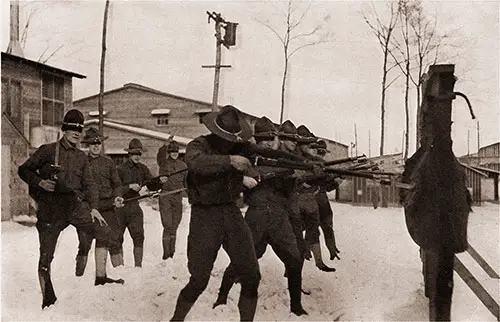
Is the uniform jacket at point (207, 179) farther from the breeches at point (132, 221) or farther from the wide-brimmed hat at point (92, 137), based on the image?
the breeches at point (132, 221)

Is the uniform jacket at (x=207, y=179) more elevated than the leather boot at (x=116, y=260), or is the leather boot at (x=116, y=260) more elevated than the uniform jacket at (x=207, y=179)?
the uniform jacket at (x=207, y=179)

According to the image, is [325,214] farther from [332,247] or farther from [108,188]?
[108,188]

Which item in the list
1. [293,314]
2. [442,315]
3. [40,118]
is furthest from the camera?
[40,118]

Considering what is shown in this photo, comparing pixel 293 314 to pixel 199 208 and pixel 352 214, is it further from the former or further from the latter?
pixel 352 214

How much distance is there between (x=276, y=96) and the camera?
542 cm

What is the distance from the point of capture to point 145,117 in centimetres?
635

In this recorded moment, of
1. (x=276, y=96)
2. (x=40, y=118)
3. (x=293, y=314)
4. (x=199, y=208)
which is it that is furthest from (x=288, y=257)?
(x=40, y=118)

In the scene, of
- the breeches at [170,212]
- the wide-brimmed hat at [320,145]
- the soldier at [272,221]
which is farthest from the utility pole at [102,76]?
the wide-brimmed hat at [320,145]

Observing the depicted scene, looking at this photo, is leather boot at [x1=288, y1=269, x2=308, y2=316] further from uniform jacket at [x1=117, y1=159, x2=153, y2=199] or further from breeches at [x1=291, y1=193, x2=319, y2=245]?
uniform jacket at [x1=117, y1=159, x2=153, y2=199]

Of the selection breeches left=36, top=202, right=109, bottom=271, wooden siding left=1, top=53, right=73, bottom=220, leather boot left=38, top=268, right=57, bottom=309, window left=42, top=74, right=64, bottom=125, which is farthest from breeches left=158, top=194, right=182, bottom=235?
leather boot left=38, top=268, right=57, bottom=309

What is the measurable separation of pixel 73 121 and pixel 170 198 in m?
2.14

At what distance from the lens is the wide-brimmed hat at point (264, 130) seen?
4.91 m

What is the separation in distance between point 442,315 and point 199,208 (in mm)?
1857

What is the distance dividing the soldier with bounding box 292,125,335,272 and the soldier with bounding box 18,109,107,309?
1.98m
